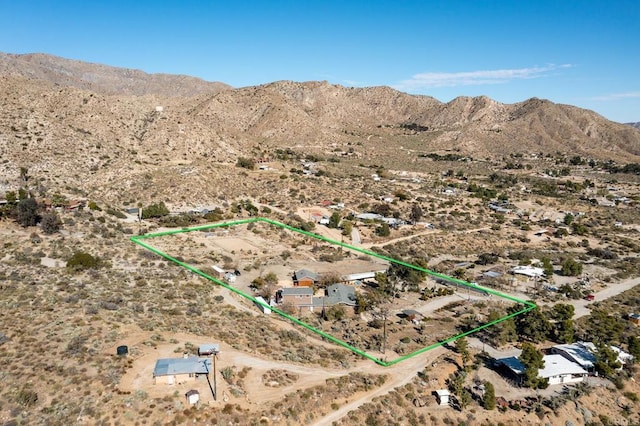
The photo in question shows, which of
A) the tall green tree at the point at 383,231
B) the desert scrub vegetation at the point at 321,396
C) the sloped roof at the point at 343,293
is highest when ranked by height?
the tall green tree at the point at 383,231

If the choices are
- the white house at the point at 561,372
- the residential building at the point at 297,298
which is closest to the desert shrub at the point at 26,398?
the residential building at the point at 297,298

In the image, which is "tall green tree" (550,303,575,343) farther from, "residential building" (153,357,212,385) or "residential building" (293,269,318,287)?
"residential building" (153,357,212,385)

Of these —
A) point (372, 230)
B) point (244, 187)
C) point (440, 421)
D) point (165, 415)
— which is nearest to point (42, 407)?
point (165, 415)

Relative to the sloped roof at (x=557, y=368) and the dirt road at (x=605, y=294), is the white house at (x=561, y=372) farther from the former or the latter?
the dirt road at (x=605, y=294)

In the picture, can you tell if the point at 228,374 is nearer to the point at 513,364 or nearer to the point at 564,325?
the point at 513,364

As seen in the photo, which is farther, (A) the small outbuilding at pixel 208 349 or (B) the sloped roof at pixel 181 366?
(A) the small outbuilding at pixel 208 349
